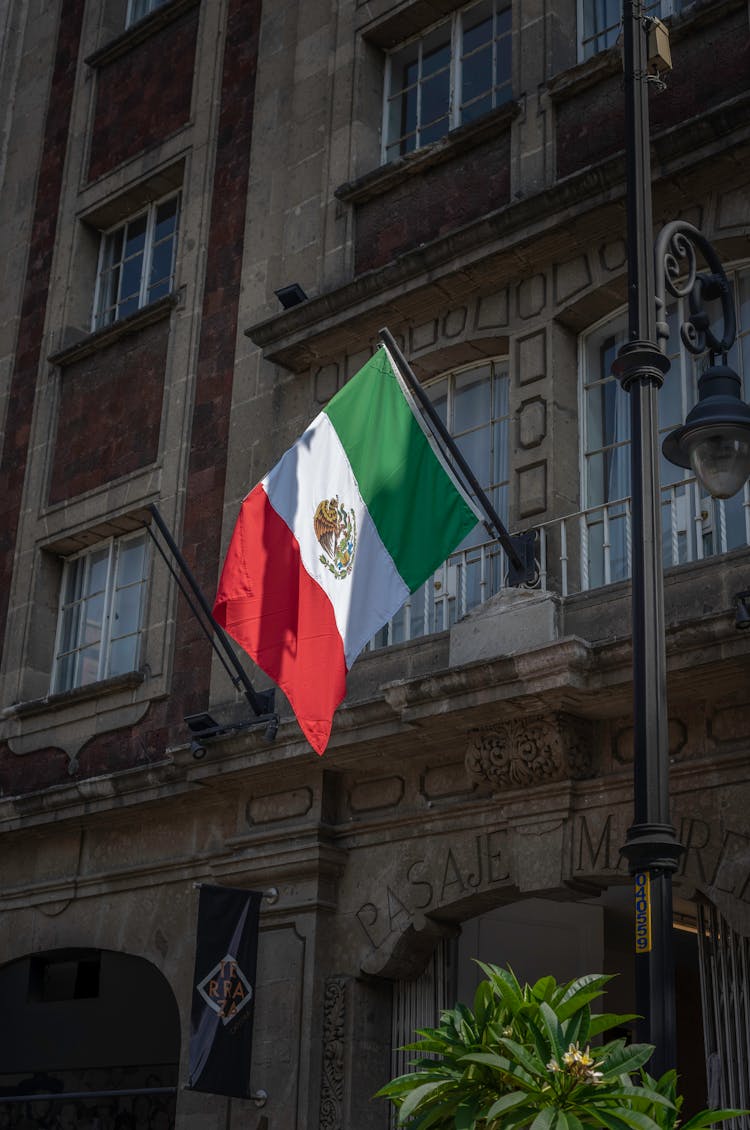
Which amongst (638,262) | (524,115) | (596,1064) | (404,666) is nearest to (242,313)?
(524,115)

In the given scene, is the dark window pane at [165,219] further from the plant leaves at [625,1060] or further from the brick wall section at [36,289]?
the plant leaves at [625,1060]

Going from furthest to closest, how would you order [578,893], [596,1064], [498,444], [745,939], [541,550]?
1. [498,444]
2. [541,550]
3. [578,893]
4. [745,939]
5. [596,1064]

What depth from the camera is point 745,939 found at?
9.47m

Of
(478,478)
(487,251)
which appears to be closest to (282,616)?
(478,478)

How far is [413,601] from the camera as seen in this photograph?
12.0 metres

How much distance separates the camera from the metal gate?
9.30m

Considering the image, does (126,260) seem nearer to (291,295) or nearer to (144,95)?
(144,95)

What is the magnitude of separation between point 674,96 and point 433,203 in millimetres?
2368

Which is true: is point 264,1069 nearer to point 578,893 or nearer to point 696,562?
point 578,893

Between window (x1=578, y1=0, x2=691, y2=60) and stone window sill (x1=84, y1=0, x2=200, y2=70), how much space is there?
5536mm

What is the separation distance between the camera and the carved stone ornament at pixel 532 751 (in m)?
10.2

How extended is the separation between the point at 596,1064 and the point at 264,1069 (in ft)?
21.8

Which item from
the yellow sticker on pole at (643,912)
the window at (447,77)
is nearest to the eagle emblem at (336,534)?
the yellow sticker on pole at (643,912)

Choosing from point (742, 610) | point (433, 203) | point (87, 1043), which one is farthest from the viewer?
point (87, 1043)
